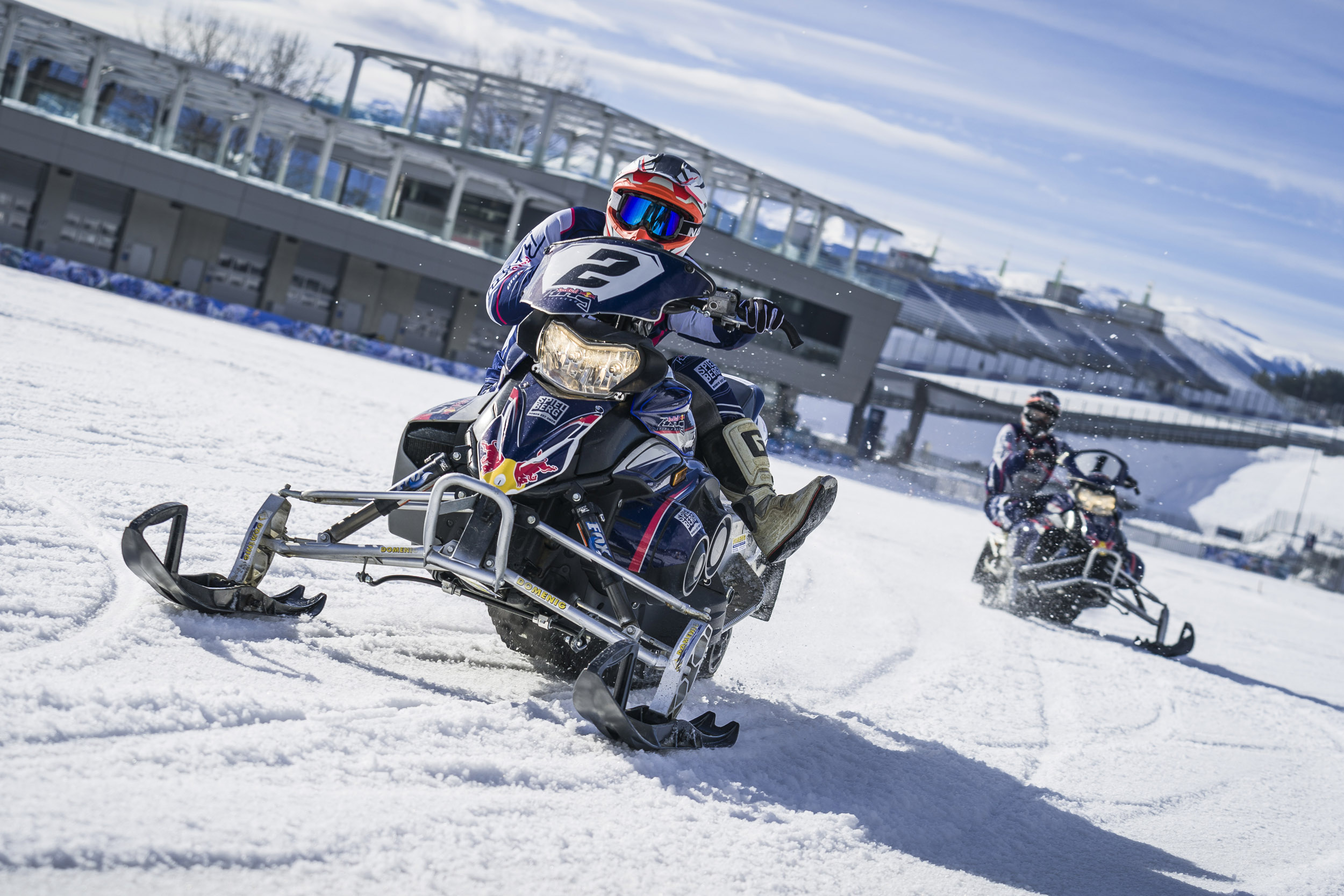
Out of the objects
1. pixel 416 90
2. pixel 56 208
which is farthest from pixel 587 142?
pixel 56 208

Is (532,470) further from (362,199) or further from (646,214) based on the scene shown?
(362,199)

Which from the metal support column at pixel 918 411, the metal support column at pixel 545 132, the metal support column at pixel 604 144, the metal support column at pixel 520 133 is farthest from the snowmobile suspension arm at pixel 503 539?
the metal support column at pixel 918 411

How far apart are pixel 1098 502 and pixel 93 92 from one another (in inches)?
1111

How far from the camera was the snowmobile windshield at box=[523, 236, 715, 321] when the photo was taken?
3395 mm

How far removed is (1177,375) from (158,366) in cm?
5920

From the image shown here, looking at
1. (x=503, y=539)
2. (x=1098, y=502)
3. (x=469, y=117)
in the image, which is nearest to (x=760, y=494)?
(x=503, y=539)

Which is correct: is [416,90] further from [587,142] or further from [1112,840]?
[1112,840]

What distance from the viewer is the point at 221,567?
13.7 feet

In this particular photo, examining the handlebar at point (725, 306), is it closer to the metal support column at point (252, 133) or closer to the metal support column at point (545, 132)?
the metal support column at point (252, 133)

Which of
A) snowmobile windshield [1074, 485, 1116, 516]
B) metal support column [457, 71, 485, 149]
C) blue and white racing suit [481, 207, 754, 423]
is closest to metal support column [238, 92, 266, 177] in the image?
metal support column [457, 71, 485, 149]

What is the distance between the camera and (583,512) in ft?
11.1

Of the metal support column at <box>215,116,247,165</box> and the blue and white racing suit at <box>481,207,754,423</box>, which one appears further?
the metal support column at <box>215,116,247,165</box>

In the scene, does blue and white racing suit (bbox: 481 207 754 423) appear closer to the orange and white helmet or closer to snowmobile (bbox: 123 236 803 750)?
the orange and white helmet

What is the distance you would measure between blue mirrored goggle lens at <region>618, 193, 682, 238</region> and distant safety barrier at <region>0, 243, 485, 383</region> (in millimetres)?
17096
